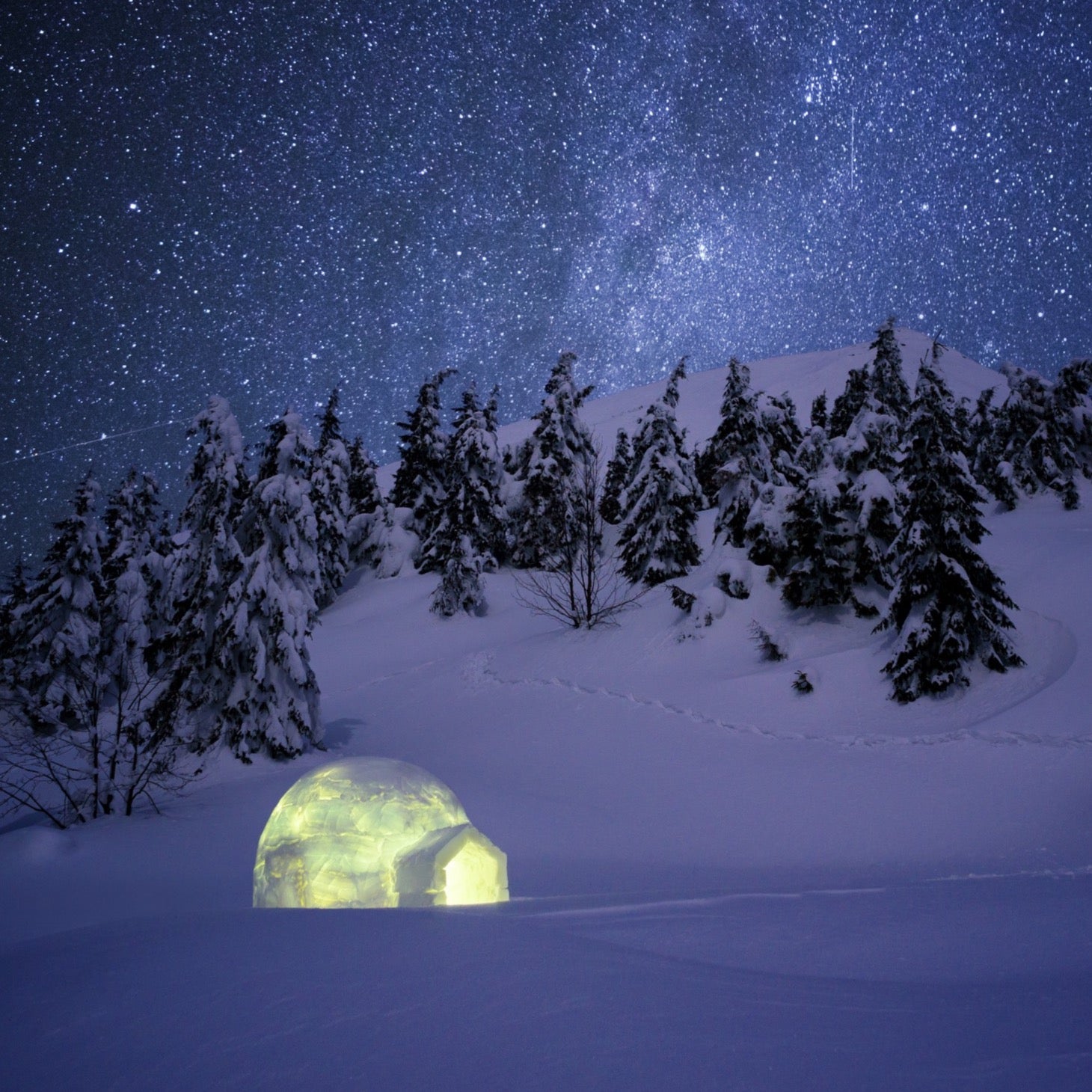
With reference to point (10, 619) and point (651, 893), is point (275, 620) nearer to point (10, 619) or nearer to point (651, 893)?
point (651, 893)

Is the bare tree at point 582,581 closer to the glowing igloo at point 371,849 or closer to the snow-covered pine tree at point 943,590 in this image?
the snow-covered pine tree at point 943,590

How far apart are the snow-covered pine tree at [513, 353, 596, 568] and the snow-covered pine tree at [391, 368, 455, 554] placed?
4460 millimetres

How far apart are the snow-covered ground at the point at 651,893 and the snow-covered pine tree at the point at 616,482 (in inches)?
533

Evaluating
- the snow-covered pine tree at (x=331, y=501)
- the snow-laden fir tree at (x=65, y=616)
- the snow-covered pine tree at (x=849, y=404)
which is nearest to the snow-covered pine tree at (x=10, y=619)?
the snow-laden fir tree at (x=65, y=616)

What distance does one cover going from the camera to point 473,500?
28656 millimetres

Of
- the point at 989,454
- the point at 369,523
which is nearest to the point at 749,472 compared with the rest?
the point at 989,454

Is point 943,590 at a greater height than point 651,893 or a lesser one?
greater

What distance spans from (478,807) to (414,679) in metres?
9.59

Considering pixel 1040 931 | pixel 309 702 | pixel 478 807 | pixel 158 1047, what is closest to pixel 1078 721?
pixel 1040 931

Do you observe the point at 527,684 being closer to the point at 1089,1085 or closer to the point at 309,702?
the point at 309,702

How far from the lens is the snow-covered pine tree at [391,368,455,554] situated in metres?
32.3

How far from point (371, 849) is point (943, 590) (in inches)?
482

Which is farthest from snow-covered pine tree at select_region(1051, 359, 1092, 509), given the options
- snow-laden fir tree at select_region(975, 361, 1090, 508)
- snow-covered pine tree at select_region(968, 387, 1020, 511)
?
snow-covered pine tree at select_region(968, 387, 1020, 511)

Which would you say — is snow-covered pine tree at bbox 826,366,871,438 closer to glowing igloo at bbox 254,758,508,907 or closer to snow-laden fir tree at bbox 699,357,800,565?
snow-laden fir tree at bbox 699,357,800,565
